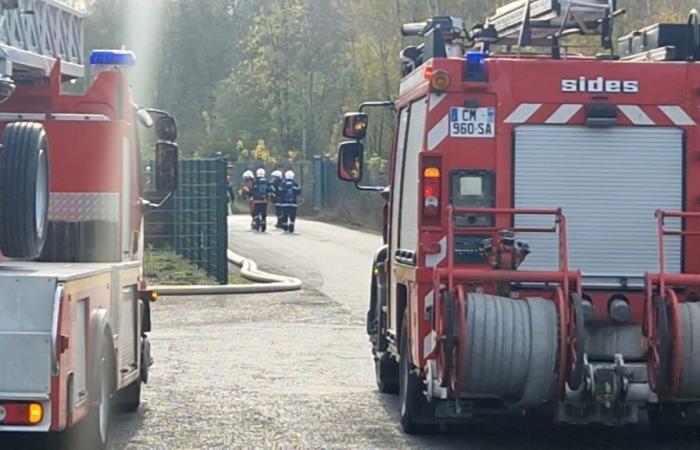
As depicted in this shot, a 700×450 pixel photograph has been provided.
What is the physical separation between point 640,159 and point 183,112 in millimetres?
65739

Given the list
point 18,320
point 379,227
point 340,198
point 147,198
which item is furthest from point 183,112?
point 18,320

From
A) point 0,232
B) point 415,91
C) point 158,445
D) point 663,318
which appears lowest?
point 158,445

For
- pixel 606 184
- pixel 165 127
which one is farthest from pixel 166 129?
pixel 606 184

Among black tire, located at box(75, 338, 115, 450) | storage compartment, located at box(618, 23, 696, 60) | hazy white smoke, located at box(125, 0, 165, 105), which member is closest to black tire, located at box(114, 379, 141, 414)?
black tire, located at box(75, 338, 115, 450)

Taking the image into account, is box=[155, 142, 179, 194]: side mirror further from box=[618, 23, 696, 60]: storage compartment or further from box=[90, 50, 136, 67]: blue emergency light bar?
box=[618, 23, 696, 60]: storage compartment

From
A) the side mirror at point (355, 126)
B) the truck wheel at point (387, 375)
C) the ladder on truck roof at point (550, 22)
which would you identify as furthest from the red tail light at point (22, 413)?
the ladder on truck roof at point (550, 22)

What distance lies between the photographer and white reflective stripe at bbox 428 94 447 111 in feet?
30.3

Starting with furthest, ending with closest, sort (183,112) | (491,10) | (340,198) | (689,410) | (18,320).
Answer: (183,112) → (340,198) → (491,10) → (689,410) → (18,320)

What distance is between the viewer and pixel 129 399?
10.9 meters

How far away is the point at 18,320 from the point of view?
23.3ft

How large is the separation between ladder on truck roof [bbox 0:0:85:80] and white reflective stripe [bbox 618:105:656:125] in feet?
13.1

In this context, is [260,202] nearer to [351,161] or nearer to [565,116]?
[351,161]

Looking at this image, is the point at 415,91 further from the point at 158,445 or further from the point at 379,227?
the point at 379,227

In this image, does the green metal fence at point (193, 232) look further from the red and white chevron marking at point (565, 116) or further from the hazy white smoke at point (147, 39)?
the hazy white smoke at point (147, 39)
